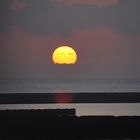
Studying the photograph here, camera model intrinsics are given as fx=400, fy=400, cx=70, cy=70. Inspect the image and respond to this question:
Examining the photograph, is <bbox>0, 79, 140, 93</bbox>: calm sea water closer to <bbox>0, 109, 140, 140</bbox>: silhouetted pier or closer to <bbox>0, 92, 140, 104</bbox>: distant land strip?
<bbox>0, 92, 140, 104</bbox>: distant land strip

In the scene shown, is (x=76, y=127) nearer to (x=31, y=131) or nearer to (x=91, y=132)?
(x=91, y=132)

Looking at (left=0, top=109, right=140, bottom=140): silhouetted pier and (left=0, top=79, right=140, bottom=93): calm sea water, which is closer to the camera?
(left=0, top=109, right=140, bottom=140): silhouetted pier

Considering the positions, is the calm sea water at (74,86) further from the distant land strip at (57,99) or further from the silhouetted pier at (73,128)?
the silhouetted pier at (73,128)

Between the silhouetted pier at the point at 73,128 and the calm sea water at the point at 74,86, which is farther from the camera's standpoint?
the calm sea water at the point at 74,86

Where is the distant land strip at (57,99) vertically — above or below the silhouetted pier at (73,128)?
above

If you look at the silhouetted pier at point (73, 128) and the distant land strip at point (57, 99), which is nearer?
the silhouetted pier at point (73, 128)

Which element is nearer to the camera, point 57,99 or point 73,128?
point 73,128

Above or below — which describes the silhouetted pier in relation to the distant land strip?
below

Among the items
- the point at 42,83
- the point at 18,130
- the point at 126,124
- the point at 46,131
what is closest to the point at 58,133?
the point at 46,131

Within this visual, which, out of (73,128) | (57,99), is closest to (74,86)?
(57,99)

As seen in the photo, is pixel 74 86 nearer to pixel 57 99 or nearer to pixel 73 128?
pixel 57 99

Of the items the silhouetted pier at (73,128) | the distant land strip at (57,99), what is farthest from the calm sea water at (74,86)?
the silhouetted pier at (73,128)

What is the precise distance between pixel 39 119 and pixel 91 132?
793mm

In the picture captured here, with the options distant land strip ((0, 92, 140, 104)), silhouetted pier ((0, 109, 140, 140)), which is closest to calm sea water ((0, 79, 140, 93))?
distant land strip ((0, 92, 140, 104))
